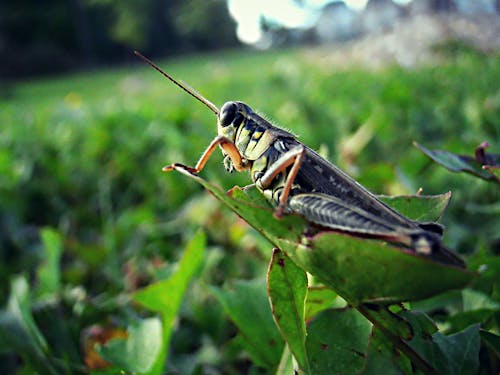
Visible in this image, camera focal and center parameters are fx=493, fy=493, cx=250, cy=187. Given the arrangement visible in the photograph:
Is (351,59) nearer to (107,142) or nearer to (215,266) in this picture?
(107,142)

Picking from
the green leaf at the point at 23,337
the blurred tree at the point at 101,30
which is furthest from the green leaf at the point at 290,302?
the blurred tree at the point at 101,30

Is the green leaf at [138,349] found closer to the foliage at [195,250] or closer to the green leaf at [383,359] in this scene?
the foliage at [195,250]

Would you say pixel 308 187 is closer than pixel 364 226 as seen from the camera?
No

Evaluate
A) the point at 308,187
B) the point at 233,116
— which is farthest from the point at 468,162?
the point at 233,116

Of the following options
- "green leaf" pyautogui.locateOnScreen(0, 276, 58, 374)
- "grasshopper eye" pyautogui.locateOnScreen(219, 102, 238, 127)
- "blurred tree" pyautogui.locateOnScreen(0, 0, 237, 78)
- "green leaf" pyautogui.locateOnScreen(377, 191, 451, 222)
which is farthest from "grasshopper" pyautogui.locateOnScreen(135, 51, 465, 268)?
"blurred tree" pyautogui.locateOnScreen(0, 0, 237, 78)

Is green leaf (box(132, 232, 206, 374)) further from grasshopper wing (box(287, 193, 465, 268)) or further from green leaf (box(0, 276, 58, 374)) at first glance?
grasshopper wing (box(287, 193, 465, 268))

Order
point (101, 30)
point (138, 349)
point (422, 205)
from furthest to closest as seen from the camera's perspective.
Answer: point (101, 30) → point (138, 349) → point (422, 205)

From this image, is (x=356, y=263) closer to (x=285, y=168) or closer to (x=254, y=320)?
(x=285, y=168)
